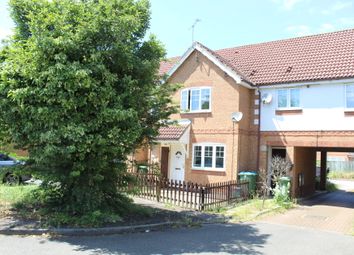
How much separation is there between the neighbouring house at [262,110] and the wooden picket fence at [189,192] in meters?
2.11

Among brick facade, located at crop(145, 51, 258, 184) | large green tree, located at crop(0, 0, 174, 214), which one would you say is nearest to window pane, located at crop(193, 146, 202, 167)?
brick facade, located at crop(145, 51, 258, 184)

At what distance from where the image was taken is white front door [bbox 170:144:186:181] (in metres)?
20.6

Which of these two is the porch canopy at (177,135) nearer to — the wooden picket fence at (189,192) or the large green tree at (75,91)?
the wooden picket fence at (189,192)

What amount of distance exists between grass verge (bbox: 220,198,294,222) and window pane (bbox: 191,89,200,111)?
609 centimetres

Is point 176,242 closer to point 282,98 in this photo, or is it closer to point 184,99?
point 282,98

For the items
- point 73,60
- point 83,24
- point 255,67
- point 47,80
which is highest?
point 255,67

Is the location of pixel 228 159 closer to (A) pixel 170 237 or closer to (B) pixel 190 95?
(B) pixel 190 95

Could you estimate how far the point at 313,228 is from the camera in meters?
11.8

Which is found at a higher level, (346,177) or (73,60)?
(73,60)

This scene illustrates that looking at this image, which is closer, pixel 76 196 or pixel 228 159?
pixel 76 196

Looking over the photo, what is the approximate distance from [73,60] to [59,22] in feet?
3.34

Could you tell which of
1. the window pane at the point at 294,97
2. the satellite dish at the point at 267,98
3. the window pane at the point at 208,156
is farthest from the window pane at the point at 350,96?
the window pane at the point at 208,156

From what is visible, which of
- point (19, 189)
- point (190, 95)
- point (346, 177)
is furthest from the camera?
point (346, 177)

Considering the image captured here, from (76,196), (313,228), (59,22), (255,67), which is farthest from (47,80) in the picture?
(255,67)
